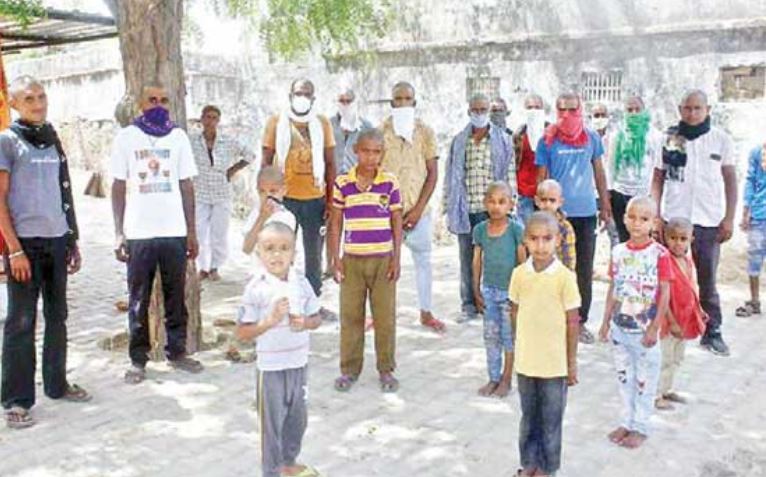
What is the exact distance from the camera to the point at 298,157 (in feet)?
19.3

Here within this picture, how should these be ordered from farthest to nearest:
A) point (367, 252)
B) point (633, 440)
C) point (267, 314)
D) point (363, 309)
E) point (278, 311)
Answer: point (363, 309) → point (367, 252) → point (633, 440) → point (267, 314) → point (278, 311)

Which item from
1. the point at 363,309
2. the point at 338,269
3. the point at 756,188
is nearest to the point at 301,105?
the point at 338,269

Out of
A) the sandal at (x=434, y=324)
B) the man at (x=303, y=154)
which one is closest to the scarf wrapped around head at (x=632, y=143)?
the sandal at (x=434, y=324)

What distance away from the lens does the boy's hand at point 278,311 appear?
330cm

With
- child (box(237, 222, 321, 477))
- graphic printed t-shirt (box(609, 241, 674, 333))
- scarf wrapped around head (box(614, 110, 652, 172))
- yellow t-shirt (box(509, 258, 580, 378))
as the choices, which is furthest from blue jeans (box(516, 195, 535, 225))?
child (box(237, 222, 321, 477))

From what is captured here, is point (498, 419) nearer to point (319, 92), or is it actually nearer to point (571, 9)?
point (571, 9)

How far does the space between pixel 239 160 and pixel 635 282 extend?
5.18 metres

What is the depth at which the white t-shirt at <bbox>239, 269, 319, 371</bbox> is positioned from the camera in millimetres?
3441

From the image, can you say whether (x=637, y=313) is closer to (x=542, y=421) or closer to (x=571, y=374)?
(x=571, y=374)

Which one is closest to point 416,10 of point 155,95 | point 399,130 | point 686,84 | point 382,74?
point 382,74

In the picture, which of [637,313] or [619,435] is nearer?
[637,313]

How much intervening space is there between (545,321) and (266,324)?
1277 mm

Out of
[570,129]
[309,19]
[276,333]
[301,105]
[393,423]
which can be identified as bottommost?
[393,423]

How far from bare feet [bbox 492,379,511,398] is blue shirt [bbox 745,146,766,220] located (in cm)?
326
